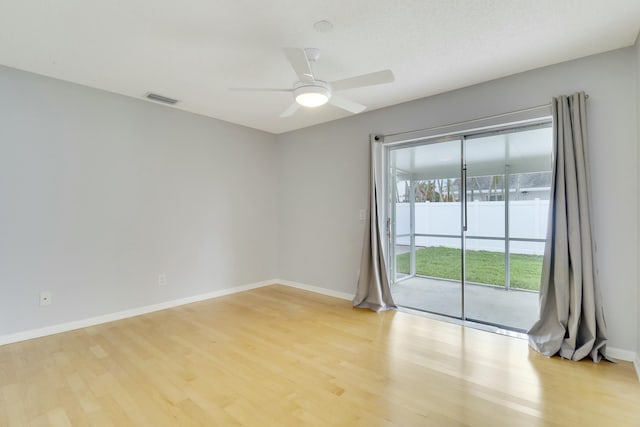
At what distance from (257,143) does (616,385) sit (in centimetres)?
468

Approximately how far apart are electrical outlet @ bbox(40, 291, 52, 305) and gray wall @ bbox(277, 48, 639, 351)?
9.59 ft

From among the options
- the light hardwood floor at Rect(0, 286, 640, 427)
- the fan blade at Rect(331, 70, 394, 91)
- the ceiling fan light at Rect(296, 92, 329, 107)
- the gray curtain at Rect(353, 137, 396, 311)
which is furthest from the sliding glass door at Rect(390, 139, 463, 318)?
the ceiling fan light at Rect(296, 92, 329, 107)

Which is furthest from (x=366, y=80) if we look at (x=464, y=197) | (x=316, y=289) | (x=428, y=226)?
(x=316, y=289)

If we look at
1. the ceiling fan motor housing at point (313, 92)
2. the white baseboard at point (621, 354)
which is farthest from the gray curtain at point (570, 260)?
the ceiling fan motor housing at point (313, 92)

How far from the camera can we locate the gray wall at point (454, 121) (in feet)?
7.79

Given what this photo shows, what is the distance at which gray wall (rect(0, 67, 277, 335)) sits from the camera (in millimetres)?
2748

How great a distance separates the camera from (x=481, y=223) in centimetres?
355

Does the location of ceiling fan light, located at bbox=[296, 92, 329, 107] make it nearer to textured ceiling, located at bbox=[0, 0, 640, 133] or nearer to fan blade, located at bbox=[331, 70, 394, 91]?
fan blade, located at bbox=[331, 70, 394, 91]

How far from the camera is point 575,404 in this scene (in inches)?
72.1

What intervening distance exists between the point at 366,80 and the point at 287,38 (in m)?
0.68

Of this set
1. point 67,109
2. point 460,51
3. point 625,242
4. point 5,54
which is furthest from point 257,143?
point 625,242

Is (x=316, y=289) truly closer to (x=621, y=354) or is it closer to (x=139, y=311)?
(x=139, y=311)

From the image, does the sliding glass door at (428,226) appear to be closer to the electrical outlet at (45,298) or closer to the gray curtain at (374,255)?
the gray curtain at (374,255)

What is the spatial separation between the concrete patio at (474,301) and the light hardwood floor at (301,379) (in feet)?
1.40
